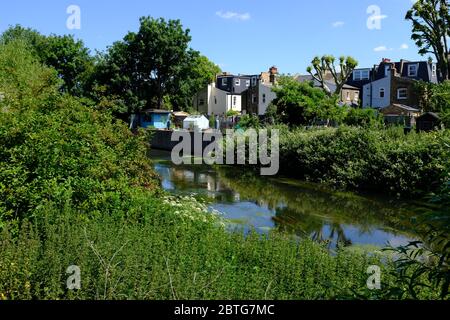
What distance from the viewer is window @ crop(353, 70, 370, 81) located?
6234 cm

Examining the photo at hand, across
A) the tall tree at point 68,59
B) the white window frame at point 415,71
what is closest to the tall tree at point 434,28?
the white window frame at point 415,71

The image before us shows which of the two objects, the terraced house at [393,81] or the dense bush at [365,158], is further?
the terraced house at [393,81]

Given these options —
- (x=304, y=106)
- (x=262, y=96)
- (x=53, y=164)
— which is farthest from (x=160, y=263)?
(x=262, y=96)

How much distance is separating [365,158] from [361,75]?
43687mm

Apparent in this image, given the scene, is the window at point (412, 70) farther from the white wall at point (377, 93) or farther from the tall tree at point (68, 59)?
the tall tree at point (68, 59)

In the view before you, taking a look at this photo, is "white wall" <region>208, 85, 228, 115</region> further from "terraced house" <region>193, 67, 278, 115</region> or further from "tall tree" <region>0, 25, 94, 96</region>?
"tall tree" <region>0, 25, 94, 96</region>

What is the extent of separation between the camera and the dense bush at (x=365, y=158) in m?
19.9

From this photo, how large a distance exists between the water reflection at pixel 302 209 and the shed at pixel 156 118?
1126 inches

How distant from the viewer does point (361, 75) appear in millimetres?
63094

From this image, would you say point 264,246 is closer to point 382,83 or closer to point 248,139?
point 248,139

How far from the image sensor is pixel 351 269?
7.19 metres

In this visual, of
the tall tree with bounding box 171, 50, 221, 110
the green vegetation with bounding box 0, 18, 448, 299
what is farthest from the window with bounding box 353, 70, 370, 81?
the green vegetation with bounding box 0, 18, 448, 299

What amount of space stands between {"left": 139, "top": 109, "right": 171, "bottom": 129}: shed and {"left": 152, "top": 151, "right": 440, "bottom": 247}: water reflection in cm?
2860

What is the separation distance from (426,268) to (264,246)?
484cm
